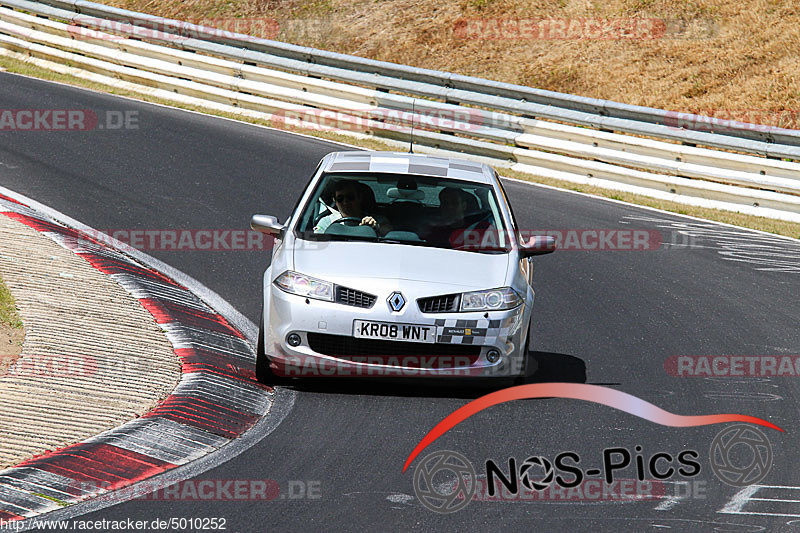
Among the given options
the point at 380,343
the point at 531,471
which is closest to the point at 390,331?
the point at 380,343

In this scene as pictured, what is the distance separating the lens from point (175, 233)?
37.6ft

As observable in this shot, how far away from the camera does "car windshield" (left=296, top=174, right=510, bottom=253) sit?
26.6 feet

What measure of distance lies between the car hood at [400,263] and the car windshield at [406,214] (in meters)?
0.18

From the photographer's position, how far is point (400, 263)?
751cm

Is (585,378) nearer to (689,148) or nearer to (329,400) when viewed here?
(329,400)

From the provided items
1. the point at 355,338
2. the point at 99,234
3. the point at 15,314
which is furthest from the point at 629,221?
the point at 15,314

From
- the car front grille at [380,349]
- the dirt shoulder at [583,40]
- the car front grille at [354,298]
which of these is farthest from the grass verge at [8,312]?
the dirt shoulder at [583,40]

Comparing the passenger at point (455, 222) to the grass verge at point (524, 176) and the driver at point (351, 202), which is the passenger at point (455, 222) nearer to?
the driver at point (351, 202)

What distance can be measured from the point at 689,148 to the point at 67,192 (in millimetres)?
8336

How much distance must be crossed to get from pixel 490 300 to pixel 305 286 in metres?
1.26

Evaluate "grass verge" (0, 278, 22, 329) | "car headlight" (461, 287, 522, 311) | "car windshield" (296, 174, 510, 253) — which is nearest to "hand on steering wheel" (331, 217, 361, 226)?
"car windshield" (296, 174, 510, 253)

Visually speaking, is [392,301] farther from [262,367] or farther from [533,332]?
[533,332]

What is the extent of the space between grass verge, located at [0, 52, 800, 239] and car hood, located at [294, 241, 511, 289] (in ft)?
23.9

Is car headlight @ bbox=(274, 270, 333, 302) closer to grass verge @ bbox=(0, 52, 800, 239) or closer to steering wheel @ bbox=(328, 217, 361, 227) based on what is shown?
steering wheel @ bbox=(328, 217, 361, 227)
